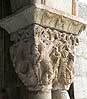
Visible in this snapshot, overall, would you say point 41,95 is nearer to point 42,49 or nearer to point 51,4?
point 42,49

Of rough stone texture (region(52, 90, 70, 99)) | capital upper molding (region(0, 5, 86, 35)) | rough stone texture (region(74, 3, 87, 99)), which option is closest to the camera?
capital upper molding (region(0, 5, 86, 35))

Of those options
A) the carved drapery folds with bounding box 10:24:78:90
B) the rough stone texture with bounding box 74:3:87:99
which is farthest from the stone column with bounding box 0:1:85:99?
the rough stone texture with bounding box 74:3:87:99

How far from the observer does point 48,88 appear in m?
2.43

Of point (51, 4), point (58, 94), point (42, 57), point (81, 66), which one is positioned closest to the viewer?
point (42, 57)

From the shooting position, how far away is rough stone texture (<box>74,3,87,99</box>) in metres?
3.06

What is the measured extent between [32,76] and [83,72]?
89cm

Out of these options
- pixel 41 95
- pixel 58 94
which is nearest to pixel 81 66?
pixel 58 94

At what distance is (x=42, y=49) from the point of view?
7.80 feet

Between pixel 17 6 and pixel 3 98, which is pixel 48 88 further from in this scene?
pixel 17 6

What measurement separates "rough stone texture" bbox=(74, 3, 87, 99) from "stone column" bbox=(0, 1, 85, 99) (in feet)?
1.43

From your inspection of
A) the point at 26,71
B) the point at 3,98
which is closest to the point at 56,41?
the point at 26,71

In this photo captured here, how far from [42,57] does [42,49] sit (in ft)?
0.18

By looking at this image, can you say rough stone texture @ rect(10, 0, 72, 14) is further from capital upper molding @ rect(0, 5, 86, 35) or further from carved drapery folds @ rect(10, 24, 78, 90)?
carved drapery folds @ rect(10, 24, 78, 90)

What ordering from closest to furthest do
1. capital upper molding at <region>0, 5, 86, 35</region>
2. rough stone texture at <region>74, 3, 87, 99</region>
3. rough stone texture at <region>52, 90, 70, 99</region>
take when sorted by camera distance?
1. capital upper molding at <region>0, 5, 86, 35</region>
2. rough stone texture at <region>52, 90, 70, 99</region>
3. rough stone texture at <region>74, 3, 87, 99</region>
